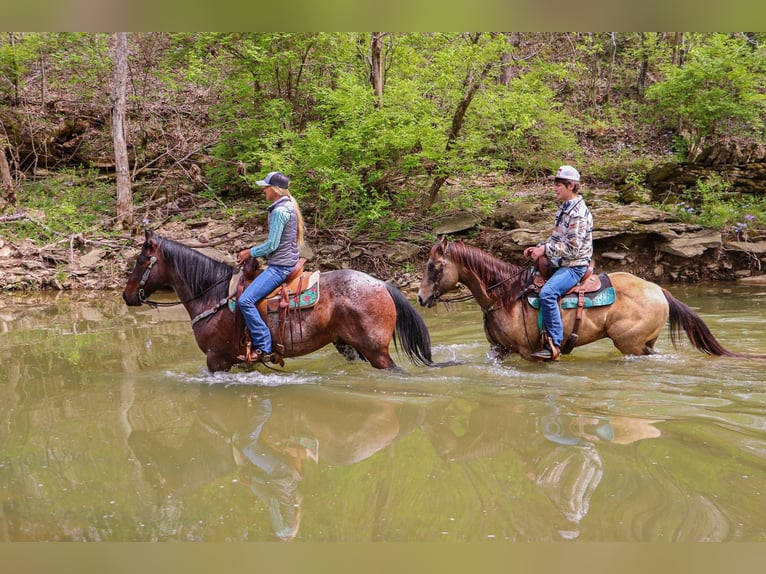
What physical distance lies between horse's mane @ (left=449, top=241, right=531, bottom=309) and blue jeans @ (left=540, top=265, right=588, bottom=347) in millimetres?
390

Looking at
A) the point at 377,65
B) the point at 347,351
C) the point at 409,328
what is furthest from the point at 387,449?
the point at 377,65

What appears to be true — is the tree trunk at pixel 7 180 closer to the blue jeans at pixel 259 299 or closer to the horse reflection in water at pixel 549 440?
the blue jeans at pixel 259 299

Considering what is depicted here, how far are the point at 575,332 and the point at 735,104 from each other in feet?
37.7

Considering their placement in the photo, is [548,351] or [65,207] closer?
[548,351]

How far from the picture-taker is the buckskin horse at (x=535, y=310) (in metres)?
6.93

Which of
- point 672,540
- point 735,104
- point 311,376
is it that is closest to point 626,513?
point 672,540

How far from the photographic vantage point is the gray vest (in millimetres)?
6492

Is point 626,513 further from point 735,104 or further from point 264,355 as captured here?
point 735,104

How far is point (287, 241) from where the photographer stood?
21.4 feet

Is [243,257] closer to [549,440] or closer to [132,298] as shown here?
[132,298]

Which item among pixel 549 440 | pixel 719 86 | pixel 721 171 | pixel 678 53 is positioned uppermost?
pixel 678 53

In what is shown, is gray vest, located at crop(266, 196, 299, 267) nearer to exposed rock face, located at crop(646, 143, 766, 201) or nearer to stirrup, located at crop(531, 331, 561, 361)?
stirrup, located at crop(531, 331, 561, 361)

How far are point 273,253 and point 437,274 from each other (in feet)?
6.19

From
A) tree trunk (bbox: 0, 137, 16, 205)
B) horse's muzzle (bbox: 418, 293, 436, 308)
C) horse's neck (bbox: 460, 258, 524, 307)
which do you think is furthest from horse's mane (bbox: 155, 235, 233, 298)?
tree trunk (bbox: 0, 137, 16, 205)
